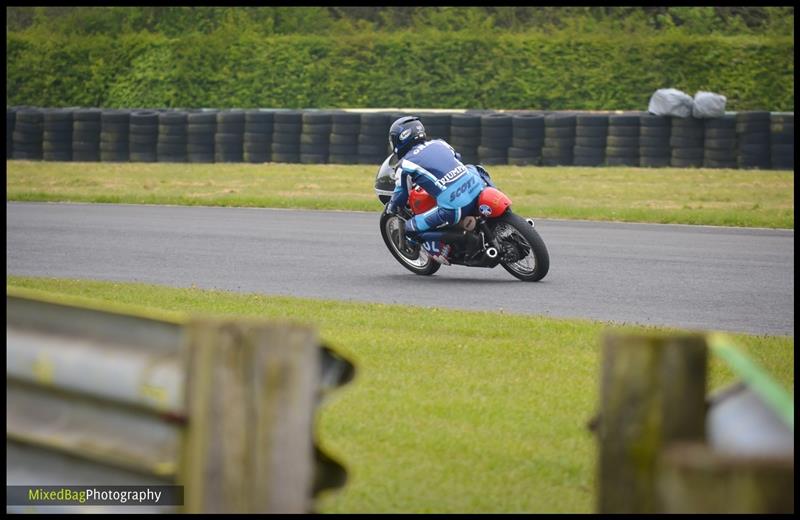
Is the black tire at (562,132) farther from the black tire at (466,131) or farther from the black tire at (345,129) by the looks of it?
the black tire at (345,129)

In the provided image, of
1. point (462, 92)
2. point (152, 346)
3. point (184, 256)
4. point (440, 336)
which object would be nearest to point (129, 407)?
point (152, 346)

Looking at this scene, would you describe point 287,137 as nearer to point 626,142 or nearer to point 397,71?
point 626,142

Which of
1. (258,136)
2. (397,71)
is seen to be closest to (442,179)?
(258,136)

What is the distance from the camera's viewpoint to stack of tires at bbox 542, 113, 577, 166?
78.7 ft

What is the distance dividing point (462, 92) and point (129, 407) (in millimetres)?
29452

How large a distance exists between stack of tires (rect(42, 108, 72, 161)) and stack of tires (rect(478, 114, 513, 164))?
27.0 ft

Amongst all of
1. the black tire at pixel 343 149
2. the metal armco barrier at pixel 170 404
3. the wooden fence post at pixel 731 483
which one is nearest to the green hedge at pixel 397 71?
the black tire at pixel 343 149

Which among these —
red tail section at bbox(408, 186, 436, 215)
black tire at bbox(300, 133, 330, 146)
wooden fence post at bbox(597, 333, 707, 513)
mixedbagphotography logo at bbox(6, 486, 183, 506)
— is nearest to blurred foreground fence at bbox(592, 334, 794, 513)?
wooden fence post at bbox(597, 333, 707, 513)

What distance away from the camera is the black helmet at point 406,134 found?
A: 39.0ft

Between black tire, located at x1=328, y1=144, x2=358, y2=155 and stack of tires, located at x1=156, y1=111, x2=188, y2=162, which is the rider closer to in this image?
black tire, located at x1=328, y1=144, x2=358, y2=155

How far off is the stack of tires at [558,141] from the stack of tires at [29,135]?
10.1 meters

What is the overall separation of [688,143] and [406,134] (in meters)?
12.9

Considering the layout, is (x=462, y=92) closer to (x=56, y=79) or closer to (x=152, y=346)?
(x=56, y=79)

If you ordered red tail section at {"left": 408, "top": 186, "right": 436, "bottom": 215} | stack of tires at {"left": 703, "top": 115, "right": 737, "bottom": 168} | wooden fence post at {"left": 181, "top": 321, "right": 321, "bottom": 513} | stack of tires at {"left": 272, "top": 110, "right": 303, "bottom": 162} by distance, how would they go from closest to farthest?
wooden fence post at {"left": 181, "top": 321, "right": 321, "bottom": 513} → red tail section at {"left": 408, "top": 186, "right": 436, "bottom": 215} → stack of tires at {"left": 703, "top": 115, "right": 737, "bottom": 168} → stack of tires at {"left": 272, "top": 110, "right": 303, "bottom": 162}
